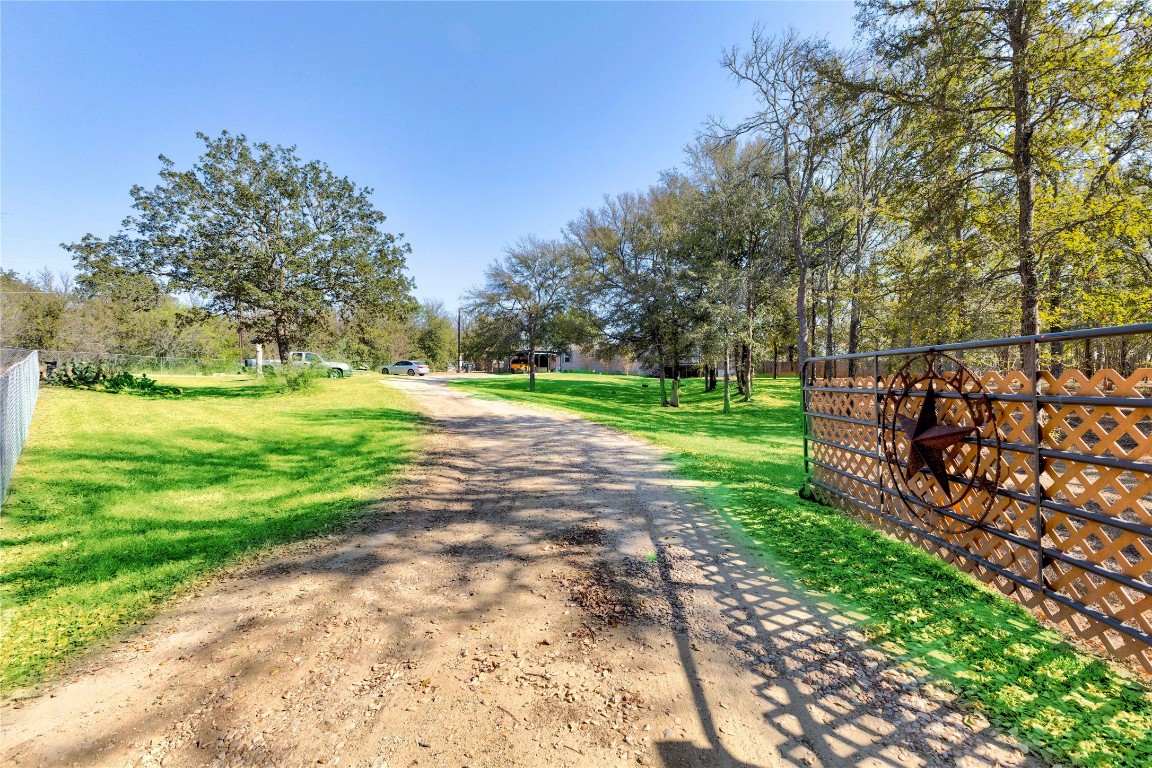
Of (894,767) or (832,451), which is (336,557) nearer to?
(894,767)

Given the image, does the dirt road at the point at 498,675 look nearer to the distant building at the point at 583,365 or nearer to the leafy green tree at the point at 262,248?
the leafy green tree at the point at 262,248

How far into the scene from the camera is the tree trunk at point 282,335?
Result: 685 inches

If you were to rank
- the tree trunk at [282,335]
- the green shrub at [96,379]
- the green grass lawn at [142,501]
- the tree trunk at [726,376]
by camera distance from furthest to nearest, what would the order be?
the tree trunk at [726,376]
the tree trunk at [282,335]
the green shrub at [96,379]
the green grass lawn at [142,501]

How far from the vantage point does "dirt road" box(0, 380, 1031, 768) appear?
196cm

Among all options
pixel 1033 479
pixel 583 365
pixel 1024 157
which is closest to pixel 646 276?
pixel 1024 157

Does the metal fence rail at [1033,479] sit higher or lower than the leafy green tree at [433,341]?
lower

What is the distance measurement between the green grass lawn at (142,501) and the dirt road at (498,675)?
0.51 meters

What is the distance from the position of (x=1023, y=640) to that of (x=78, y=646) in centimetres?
598

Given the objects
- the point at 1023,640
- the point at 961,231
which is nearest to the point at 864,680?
the point at 1023,640

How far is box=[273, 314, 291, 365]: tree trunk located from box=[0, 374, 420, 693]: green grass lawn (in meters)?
7.14

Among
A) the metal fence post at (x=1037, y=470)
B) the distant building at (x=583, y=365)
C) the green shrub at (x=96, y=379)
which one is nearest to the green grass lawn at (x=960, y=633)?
the metal fence post at (x=1037, y=470)

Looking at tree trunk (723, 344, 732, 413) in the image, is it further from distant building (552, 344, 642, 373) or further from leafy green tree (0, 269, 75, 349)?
leafy green tree (0, 269, 75, 349)

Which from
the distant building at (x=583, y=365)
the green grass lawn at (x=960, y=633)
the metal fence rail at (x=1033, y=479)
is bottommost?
the green grass lawn at (x=960, y=633)

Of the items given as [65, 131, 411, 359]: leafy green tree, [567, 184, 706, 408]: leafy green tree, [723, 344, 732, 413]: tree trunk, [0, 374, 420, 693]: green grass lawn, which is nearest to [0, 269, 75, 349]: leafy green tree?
[65, 131, 411, 359]: leafy green tree
